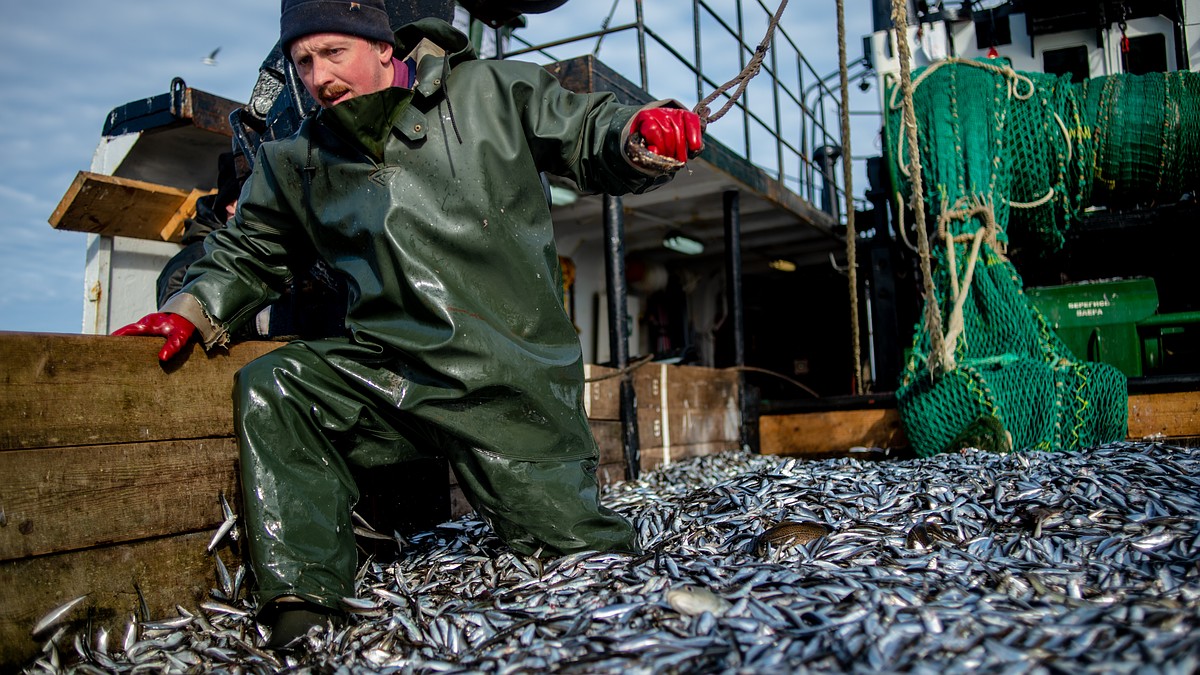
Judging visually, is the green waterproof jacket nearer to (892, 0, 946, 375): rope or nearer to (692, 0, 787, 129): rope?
(692, 0, 787, 129): rope

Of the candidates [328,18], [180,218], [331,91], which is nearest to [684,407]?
[180,218]

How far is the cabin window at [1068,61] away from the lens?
9.91m

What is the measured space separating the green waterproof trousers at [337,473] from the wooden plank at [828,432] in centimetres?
446

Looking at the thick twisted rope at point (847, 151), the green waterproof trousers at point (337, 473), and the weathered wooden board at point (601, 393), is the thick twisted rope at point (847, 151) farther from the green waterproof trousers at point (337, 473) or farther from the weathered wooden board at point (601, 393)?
the green waterproof trousers at point (337, 473)

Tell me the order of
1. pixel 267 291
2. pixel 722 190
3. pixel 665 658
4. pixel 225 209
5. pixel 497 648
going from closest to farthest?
pixel 665 658, pixel 497 648, pixel 267 291, pixel 225 209, pixel 722 190

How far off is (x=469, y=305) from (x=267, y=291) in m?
1.11

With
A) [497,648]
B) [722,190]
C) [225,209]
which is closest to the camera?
[497,648]

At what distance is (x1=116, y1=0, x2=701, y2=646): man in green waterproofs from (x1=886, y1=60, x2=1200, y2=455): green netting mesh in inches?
141

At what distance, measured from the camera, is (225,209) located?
6.03 meters

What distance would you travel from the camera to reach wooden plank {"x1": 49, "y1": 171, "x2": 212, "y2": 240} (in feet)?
22.0

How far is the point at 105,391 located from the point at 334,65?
1489 millimetres

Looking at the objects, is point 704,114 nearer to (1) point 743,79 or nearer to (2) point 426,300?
(1) point 743,79

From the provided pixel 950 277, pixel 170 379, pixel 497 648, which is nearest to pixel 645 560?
pixel 497 648

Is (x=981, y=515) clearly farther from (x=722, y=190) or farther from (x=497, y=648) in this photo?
(x=722, y=190)
